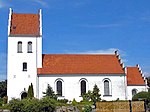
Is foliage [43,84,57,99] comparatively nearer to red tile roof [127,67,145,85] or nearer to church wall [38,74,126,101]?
church wall [38,74,126,101]

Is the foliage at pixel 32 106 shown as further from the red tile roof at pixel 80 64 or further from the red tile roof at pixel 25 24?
the red tile roof at pixel 25 24

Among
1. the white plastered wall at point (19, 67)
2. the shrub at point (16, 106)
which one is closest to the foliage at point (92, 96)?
the white plastered wall at point (19, 67)

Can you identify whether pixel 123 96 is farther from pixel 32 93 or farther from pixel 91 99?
pixel 32 93

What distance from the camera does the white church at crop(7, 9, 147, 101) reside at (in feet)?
149

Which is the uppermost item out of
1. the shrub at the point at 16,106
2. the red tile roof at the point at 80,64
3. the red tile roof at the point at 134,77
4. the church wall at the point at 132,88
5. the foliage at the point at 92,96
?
the red tile roof at the point at 80,64

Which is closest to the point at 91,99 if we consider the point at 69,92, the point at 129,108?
the point at 69,92

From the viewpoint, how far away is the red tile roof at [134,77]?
49.3m

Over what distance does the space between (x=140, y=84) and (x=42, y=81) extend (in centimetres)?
1679

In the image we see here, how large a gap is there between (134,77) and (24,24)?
2112 cm

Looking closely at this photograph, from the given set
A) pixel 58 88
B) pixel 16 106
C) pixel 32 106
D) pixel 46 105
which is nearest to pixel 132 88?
pixel 58 88

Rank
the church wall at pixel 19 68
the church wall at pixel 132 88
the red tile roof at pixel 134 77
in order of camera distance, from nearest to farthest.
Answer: the church wall at pixel 19 68
the church wall at pixel 132 88
the red tile roof at pixel 134 77

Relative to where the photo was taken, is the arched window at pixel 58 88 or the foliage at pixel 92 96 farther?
the arched window at pixel 58 88

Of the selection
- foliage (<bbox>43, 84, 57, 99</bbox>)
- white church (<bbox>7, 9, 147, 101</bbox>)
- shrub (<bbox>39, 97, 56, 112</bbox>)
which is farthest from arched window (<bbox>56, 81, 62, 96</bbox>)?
shrub (<bbox>39, 97, 56, 112</bbox>)

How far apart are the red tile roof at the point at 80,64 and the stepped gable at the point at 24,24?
5076mm
